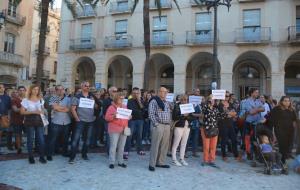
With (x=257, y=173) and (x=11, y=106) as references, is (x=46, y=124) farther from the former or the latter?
(x=257, y=173)

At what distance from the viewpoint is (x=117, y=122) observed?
8961 mm

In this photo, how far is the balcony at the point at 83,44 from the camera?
3212 cm

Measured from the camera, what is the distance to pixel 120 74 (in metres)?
34.8

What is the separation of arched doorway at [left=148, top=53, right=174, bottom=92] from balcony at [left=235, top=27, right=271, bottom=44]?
7.10 metres

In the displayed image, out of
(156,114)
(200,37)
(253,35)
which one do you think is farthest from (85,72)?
(156,114)

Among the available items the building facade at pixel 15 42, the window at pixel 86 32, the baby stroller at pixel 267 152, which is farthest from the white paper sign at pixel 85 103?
the building facade at pixel 15 42

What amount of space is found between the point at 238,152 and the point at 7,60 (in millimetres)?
28314

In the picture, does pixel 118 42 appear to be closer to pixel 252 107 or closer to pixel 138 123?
pixel 138 123

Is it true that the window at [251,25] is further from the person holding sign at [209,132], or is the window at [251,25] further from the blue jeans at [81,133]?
the blue jeans at [81,133]

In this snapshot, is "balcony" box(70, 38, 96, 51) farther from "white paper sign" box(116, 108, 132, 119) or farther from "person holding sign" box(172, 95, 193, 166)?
"white paper sign" box(116, 108, 132, 119)

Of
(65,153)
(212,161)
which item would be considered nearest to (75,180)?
(65,153)

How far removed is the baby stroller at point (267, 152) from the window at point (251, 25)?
59.4 feet

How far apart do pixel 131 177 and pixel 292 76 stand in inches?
959

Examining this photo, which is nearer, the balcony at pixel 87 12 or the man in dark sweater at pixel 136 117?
the man in dark sweater at pixel 136 117
